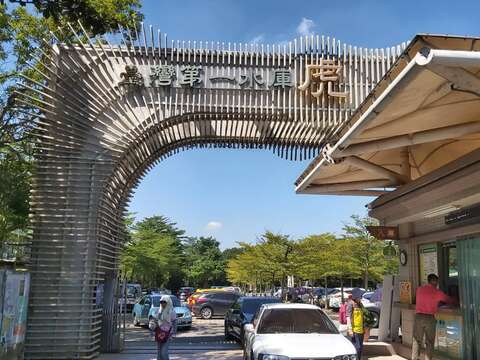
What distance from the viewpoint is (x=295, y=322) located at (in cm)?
891

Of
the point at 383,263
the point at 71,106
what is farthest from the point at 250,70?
the point at 383,263

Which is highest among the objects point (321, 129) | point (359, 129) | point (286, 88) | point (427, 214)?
point (286, 88)

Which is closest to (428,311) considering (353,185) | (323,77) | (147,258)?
(353,185)

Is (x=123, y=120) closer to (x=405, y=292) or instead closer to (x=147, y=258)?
(x=405, y=292)

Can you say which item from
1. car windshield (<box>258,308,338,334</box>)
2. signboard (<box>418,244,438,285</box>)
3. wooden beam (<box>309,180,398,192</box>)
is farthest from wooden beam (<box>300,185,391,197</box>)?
car windshield (<box>258,308,338,334</box>)

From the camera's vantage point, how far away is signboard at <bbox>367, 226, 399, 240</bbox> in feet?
41.1

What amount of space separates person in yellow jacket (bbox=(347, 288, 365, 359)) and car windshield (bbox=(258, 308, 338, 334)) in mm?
2263

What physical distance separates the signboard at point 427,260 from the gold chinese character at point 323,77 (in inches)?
176

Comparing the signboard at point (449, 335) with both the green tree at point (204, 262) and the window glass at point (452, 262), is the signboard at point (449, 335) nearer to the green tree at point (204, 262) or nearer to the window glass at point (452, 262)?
the window glass at point (452, 262)

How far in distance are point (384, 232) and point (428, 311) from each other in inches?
124

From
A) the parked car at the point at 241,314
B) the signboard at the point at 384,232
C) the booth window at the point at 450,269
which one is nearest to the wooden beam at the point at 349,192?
the signboard at the point at 384,232

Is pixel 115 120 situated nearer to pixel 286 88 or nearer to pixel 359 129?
pixel 286 88

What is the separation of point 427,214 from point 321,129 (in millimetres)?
4074

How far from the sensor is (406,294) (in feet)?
40.2
